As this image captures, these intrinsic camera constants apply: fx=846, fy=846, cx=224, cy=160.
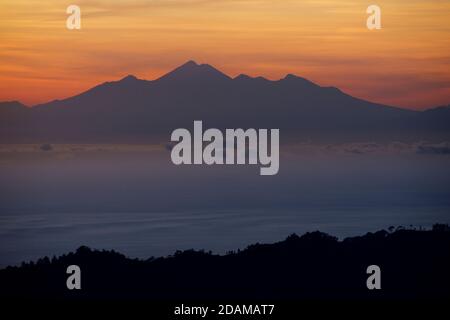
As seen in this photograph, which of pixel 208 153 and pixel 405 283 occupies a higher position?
pixel 208 153

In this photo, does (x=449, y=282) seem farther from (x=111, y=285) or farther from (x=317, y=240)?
(x=111, y=285)

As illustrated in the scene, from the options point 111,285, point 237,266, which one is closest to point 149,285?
point 111,285

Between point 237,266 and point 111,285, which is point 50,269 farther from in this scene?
point 237,266

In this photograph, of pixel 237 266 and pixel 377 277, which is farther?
pixel 237 266

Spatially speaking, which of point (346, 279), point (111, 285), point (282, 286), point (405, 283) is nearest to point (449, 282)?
point (405, 283)
